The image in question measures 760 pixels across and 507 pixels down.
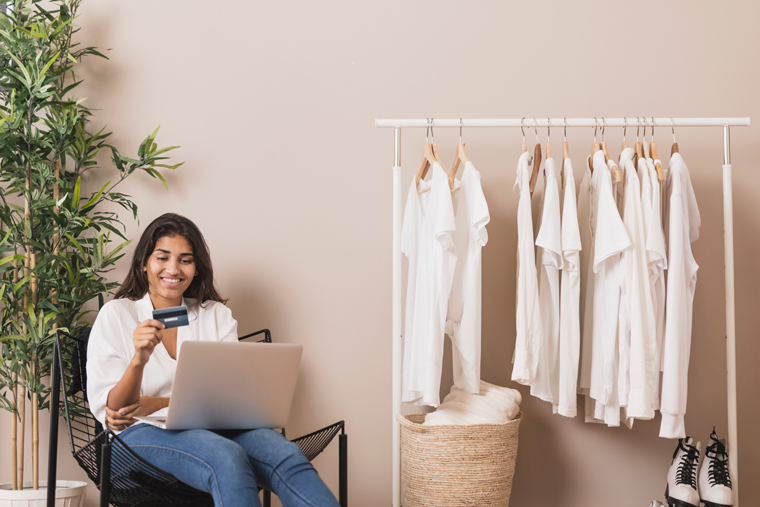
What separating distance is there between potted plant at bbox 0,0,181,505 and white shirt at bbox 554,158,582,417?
154 centimetres

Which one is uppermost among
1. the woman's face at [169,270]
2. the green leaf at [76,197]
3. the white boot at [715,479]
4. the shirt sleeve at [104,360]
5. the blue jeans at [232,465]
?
the green leaf at [76,197]

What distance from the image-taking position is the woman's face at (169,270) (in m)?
1.81

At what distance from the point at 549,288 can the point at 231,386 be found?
1138mm

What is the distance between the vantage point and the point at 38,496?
190cm

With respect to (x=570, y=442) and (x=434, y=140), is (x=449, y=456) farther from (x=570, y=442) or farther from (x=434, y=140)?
(x=434, y=140)

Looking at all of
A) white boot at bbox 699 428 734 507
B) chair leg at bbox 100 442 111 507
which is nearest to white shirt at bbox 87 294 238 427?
chair leg at bbox 100 442 111 507

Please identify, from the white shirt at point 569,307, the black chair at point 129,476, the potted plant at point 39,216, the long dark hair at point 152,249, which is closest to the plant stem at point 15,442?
the potted plant at point 39,216

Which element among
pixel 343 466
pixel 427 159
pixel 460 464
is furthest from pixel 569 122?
pixel 343 466

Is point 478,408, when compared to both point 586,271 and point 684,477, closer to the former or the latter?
point 586,271

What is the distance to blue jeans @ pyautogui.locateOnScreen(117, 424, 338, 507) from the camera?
4.47 ft

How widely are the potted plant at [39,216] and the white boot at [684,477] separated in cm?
212

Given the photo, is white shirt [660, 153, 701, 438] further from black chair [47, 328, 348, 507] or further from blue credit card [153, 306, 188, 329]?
blue credit card [153, 306, 188, 329]

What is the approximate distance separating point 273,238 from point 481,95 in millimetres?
1056

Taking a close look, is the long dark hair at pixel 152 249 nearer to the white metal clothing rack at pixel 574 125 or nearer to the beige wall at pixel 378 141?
the beige wall at pixel 378 141
